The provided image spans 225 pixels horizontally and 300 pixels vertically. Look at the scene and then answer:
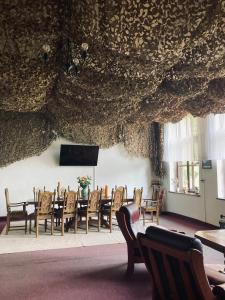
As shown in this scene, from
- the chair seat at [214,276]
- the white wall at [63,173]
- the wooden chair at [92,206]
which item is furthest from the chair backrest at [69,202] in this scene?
the chair seat at [214,276]

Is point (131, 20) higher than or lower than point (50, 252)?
higher

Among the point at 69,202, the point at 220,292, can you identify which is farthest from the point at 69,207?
the point at 220,292

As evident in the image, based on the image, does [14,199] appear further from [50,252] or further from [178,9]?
[178,9]

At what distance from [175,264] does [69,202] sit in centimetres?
446

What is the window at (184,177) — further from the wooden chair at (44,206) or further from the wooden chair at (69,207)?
the wooden chair at (44,206)

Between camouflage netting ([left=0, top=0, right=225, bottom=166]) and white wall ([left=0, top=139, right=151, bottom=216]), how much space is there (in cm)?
278

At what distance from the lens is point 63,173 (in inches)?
343

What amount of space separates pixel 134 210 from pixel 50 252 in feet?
5.98

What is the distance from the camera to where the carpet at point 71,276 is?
321 cm

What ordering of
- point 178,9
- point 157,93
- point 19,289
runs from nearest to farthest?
point 178,9 → point 19,289 → point 157,93

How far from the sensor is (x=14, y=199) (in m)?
8.17

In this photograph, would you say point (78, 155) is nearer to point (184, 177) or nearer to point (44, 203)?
point (44, 203)

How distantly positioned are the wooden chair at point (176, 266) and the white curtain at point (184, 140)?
5.48 meters

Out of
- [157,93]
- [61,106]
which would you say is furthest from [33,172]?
[157,93]
